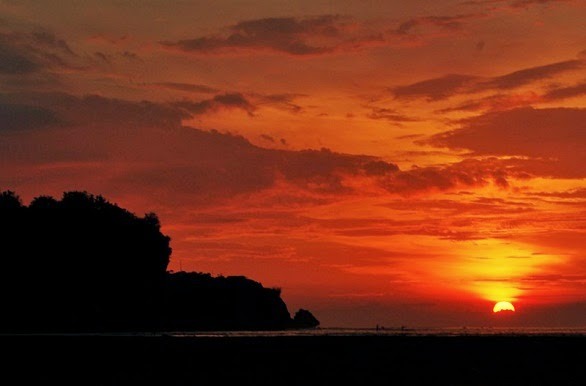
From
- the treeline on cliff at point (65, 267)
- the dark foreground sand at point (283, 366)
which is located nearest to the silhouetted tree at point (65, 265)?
the treeline on cliff at point (65, 267)

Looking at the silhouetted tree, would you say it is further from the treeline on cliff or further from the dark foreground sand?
the dark foreground sand

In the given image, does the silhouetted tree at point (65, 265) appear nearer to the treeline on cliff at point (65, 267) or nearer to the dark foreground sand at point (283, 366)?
the treeline on cliff at point (65, 267)

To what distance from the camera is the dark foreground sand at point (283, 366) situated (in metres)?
49.3

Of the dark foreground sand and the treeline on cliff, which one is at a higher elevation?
the treeline on cliff

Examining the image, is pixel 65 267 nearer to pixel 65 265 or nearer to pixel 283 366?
pixel 65 265

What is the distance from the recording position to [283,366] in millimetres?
60281

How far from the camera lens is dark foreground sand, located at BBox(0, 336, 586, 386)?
162ft

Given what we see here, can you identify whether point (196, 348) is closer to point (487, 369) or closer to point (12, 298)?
point (487, 369)

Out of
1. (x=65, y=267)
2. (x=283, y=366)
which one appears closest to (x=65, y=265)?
(x=65, y=267)

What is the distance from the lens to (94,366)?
189 feet

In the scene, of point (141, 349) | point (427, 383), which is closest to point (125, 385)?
point (427, 383)

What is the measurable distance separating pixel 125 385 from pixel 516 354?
47.1 m

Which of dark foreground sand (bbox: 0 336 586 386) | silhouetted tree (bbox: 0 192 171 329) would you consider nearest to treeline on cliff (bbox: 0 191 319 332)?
silhouetted tree (bbox: 0 192 171 329)

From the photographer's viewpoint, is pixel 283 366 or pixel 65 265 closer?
pixel 283 366
